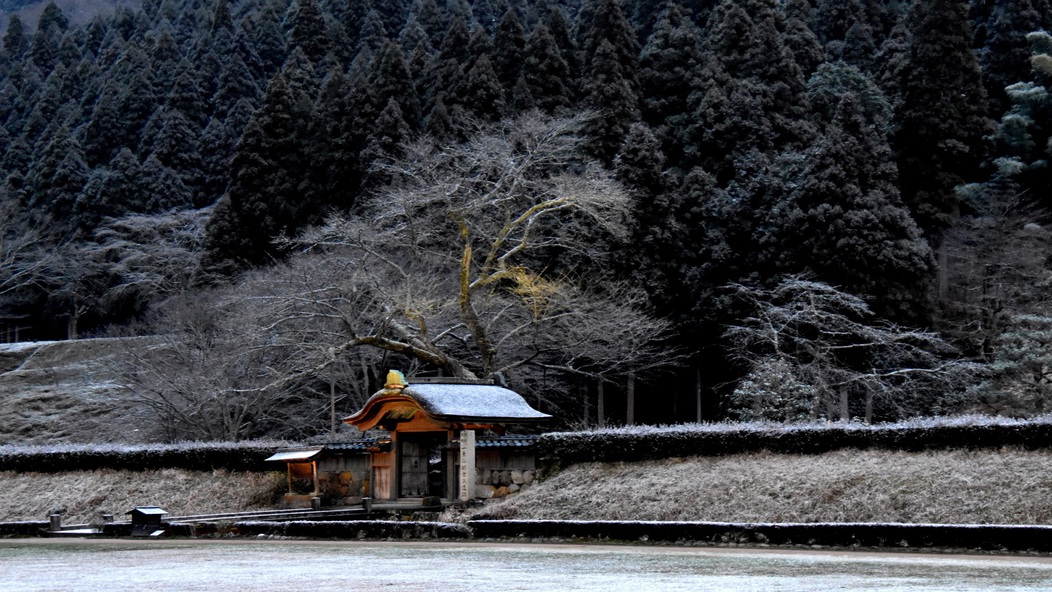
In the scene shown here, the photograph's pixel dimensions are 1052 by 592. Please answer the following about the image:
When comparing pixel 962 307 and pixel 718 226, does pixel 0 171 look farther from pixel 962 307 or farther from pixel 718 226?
pixel 962 307

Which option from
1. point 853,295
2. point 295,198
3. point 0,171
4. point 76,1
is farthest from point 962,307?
point 76,1

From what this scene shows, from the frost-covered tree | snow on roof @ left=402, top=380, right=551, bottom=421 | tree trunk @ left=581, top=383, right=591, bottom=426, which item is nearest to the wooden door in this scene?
snow on roof @ left=402, top=380, right=551, bottom=421

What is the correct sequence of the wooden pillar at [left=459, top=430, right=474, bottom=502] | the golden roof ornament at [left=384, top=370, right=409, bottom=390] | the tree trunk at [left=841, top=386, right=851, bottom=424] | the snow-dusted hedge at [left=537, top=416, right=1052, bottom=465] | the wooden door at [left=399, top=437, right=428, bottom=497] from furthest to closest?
the tree trunk at [left=841, top=386, right=851, bottom=424] → the wooden door at [left=399, top=437, right=428, bottom=497] → the golden roof ornament at [left=384, top=370, right=409, bottom=390] → the wooden pillar at [left=459, top=430, right=474, bottom=502] → the snow-dusted hedge at [left=537, top=416, right=1052, bottom=465]

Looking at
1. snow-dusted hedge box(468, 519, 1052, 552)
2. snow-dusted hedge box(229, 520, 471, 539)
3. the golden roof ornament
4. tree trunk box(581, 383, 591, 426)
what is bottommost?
snow-dusted hedge box(229, 520, 471, 539)

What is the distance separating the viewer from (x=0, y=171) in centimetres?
5728

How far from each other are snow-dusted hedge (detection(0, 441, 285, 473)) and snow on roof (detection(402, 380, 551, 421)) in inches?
169

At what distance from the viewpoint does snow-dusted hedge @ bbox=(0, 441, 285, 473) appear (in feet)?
79.4

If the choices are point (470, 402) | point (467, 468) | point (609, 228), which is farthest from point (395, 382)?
point (609, 228)

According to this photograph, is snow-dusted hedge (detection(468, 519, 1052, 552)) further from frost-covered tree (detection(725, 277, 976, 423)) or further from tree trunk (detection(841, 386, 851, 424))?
tree trunk (detection(841, 386, 851, 424))

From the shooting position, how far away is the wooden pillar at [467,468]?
2142cm

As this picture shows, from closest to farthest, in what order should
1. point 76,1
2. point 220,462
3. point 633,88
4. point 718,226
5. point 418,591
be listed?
point 418,591
point 220,462
point 718,226
point 633,88
point 76,1

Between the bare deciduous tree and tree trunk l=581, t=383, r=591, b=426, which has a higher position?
the bare deciduous tree

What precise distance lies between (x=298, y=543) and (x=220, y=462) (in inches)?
275

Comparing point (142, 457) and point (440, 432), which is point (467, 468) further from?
point (142, 457)
